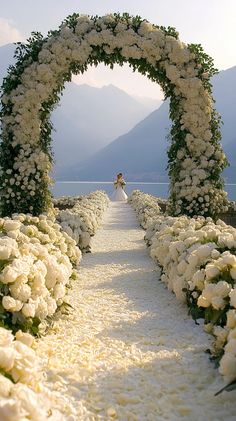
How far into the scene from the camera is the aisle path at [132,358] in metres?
3.60

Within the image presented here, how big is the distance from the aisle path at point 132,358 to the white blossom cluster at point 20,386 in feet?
2.15

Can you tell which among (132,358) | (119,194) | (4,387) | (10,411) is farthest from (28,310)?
(119,194)

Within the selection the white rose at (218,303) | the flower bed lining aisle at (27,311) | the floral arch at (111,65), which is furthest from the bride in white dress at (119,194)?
the white rose at (218,303)

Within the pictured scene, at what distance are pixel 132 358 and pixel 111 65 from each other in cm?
935

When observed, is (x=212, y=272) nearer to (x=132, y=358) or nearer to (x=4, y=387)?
(x=132, y=358)

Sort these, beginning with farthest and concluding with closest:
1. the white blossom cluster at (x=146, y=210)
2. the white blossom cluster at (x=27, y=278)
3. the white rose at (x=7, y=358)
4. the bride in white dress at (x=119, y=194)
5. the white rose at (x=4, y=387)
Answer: the bride in white dress at (x=119, y=194), the white blossom cluster at (x=146, y=210), the white blossom cluster at (x=27, y=278), the white rose at (x=7, y=358), the white rose at (x=4, y=387)

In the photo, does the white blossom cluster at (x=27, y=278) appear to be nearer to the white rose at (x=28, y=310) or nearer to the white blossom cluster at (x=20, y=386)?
the white rose at (x=28, y=310)

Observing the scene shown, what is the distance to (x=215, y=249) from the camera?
5.76 meters

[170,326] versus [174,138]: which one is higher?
[174,138]

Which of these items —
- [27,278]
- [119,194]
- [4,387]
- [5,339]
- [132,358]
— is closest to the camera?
[4,387]

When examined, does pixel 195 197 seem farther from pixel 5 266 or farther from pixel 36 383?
pixel 36 383

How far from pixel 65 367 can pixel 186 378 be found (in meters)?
1.03

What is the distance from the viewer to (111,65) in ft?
40.8

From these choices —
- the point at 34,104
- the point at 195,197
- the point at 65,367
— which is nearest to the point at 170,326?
the point at 65,367
